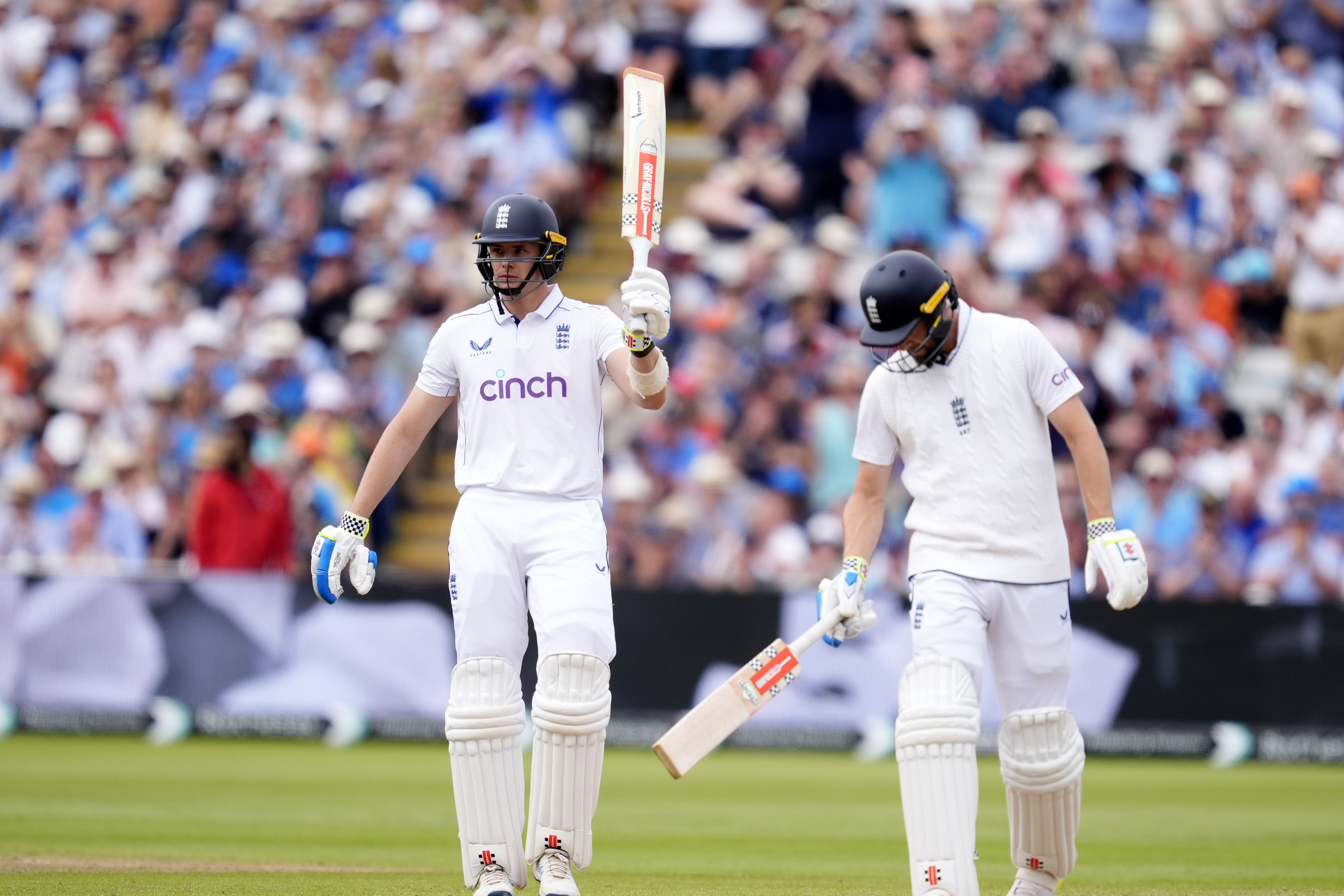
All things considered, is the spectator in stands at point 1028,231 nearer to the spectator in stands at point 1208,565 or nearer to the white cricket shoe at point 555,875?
the spectator in stands at point 1208,565

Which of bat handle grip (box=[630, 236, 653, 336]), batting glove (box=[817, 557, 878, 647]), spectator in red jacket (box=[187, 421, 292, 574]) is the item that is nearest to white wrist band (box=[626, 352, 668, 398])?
bat handle grip (box=[630, 236, 653, 336])

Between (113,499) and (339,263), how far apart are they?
127 inches

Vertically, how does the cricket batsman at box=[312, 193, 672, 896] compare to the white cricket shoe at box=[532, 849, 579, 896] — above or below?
above

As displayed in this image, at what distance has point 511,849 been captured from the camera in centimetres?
710

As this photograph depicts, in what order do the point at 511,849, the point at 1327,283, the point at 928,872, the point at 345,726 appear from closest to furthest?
the point at 928,872 → the point at 511,849 → the point at 345,726 → the point at 1327,283

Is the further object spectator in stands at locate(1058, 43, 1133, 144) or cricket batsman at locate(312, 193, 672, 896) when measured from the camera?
spectator in stands at locate(1058, 43, 1133, 144)

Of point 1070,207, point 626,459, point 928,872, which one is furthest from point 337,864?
point 1070,207

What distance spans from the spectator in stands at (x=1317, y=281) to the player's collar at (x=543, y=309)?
9770mm

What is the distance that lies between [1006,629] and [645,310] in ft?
5.93

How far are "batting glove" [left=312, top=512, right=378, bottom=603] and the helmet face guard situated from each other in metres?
1.09

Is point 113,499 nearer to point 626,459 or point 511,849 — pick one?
point 626,459

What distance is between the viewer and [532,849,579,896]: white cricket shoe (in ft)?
22.7

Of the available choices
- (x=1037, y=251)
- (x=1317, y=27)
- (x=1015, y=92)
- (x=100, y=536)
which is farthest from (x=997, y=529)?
(x=1317, y=27)

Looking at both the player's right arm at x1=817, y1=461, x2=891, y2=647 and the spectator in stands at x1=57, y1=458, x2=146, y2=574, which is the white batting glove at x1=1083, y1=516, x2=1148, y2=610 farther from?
the spectator in stands at x1=57, y1=458, x2=146, y2=574
